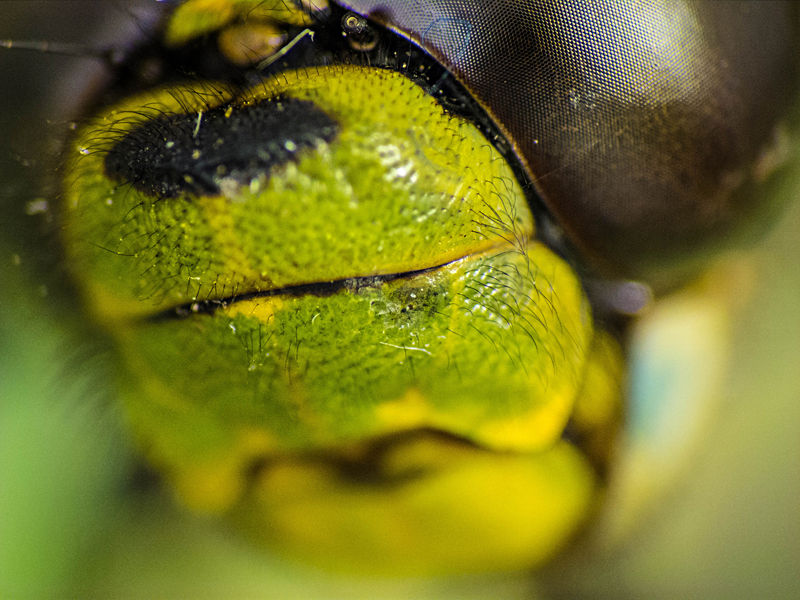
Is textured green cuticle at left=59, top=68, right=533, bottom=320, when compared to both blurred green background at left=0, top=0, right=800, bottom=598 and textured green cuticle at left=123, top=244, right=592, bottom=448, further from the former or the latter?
blurred green background at left=0, top=0, right=800, bottom=598

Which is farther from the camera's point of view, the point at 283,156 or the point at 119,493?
the point at 119,493

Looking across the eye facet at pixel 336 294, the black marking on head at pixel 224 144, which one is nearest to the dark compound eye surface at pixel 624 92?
the eye facet at pixel 336 294

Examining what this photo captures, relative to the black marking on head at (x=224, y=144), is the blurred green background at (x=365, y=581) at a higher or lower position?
lower

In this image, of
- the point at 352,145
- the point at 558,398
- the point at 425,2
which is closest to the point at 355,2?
the point at 425,2

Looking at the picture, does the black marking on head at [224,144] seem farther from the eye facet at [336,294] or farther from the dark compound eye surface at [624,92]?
the dark compound eye surface at [624,92]

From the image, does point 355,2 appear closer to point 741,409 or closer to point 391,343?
point 391,343

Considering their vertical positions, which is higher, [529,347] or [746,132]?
[746,132]
